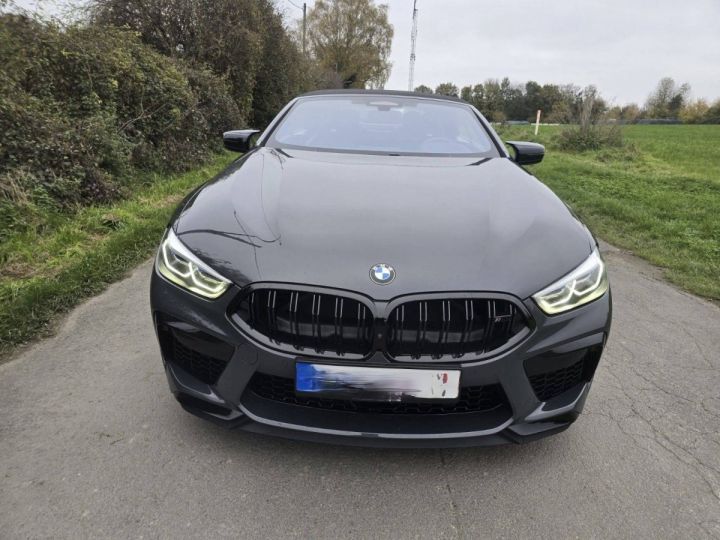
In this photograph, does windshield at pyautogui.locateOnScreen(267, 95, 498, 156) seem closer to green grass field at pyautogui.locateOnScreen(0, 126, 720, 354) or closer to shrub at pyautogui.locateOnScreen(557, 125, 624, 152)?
green grass field at pyautogui.locateOnScreen(0, 126, 720, 354)

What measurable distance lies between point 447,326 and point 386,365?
9.3 inches

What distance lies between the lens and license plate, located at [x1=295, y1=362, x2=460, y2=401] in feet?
5.34

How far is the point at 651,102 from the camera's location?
69.2m

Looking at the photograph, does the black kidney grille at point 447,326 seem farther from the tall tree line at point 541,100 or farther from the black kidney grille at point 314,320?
the tall tree line at point 541,100

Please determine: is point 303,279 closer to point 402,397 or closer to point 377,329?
point 377,329

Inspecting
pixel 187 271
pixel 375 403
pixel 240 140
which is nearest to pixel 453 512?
pixel 375 403

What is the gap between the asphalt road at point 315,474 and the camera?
1667 mm

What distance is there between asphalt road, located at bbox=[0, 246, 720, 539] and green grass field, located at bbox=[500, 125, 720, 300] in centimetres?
239

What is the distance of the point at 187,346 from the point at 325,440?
59 cm

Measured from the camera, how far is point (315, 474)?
1.87 meters

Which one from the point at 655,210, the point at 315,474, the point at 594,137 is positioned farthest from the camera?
the point at 594,137

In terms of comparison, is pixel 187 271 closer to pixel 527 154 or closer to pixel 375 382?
pixel 375 382

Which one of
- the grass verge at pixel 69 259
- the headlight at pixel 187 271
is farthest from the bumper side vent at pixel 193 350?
the grass verge at pixel 69 259

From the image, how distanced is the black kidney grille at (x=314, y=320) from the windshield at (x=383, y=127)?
1425 mm
